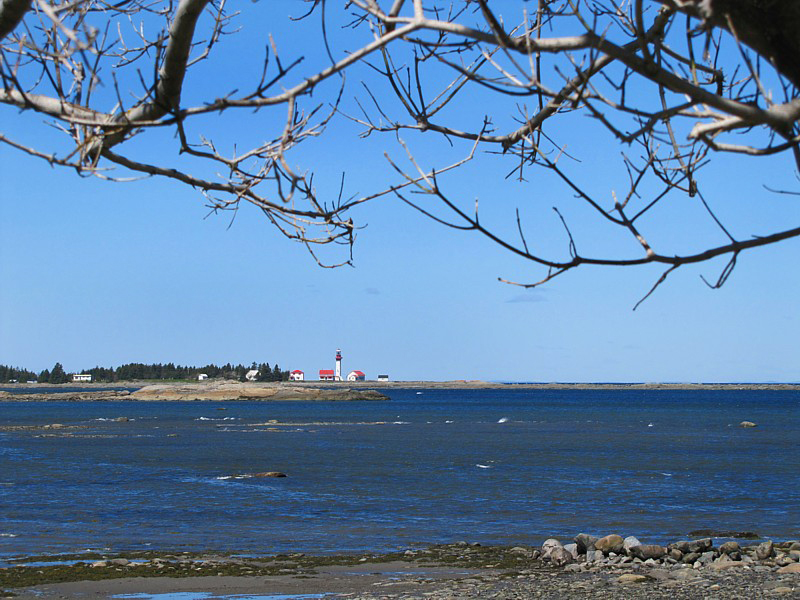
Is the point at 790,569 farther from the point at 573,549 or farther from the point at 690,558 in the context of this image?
the point at 573,549

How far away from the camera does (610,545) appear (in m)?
17.8

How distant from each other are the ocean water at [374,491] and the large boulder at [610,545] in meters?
2.65

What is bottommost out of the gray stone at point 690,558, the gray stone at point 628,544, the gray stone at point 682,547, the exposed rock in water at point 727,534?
the exposed rock in water at point 727,534

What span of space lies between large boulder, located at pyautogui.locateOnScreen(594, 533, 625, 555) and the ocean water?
2.65 m

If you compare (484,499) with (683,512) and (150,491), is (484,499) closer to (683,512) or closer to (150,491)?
(683,512)

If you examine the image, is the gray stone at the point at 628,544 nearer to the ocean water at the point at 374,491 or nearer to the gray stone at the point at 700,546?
the gray stone at the point at 700,546

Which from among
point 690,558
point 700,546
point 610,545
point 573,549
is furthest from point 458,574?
point 700,546

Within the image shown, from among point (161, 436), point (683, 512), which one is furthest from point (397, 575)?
point (161, 436)

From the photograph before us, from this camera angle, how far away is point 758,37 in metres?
3.26

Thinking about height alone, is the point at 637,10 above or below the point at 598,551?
above

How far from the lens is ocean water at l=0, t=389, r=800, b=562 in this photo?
21.6 meters

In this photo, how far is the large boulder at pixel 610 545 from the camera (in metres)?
17.7

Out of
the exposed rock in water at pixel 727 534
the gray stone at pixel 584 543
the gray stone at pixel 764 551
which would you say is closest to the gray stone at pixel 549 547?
the gray stone at pixel 584 543

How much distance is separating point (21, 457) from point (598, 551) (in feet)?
112
